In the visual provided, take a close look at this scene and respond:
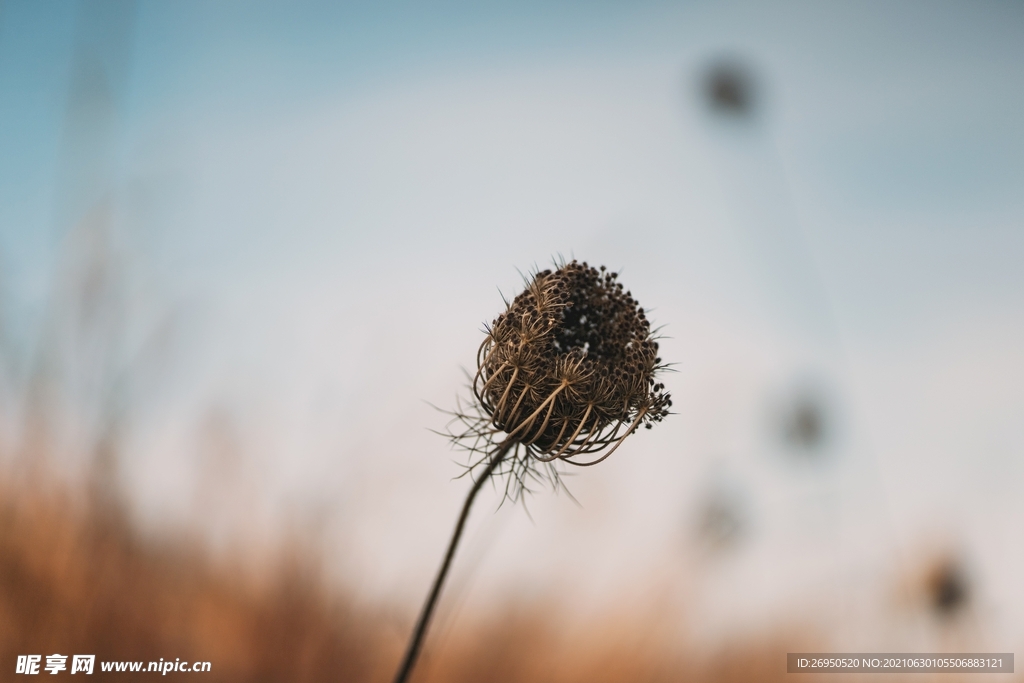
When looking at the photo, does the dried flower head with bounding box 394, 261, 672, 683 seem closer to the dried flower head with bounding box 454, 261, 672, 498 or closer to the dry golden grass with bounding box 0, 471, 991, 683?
the dried flower head with bounding box 454, 261, 672, 498

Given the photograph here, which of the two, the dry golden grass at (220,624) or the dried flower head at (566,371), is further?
the dry golden grass at (220,624)

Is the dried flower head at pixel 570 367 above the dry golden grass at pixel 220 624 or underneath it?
above

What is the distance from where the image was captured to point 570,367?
7.38 feet

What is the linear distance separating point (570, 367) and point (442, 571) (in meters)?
0.85

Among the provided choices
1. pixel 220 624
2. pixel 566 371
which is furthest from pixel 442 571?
pixel 220 624

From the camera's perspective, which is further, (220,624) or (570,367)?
(220,624)

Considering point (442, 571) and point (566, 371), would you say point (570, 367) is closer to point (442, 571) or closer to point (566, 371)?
point (566, 371)

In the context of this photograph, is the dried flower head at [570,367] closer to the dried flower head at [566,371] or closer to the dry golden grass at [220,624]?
the dried flower head at [566,371]

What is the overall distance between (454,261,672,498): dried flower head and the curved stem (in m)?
0.08

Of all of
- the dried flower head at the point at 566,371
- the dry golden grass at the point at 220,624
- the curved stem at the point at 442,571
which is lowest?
the dry golden grass at the point at 220,624

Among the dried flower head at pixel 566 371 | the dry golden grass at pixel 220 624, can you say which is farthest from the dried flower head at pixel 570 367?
the dry golden grass at pixel 220 624

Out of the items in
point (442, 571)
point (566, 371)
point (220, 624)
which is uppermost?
point (566, 371)

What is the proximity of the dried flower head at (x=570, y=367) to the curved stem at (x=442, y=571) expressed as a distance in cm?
8

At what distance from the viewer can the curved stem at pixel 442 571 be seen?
6.83 ft
